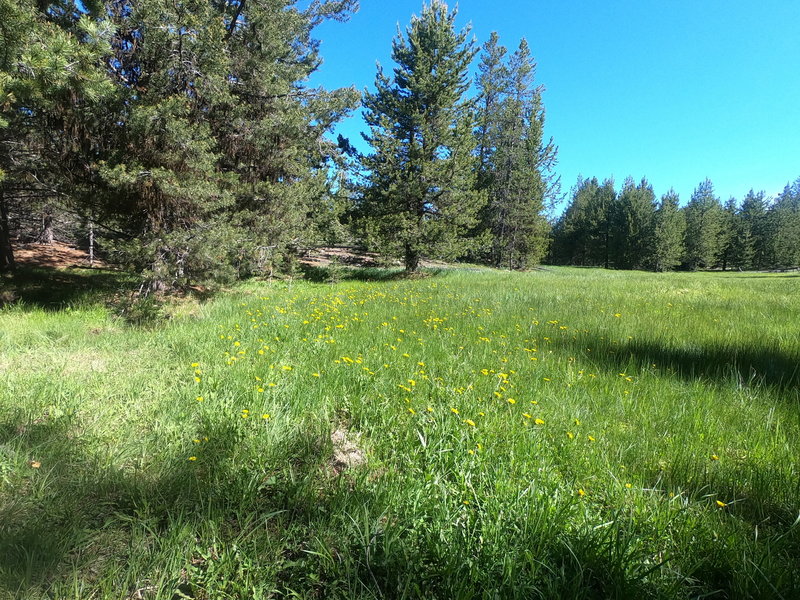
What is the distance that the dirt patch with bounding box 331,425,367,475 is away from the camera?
2.17m

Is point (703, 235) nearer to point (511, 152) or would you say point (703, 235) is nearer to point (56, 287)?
point (511, 152)

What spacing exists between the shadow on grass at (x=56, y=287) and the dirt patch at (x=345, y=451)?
24.2ft

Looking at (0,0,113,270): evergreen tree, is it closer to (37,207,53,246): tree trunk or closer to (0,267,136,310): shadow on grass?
(0,267,136,310): shadow on grass

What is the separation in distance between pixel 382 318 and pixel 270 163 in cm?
828

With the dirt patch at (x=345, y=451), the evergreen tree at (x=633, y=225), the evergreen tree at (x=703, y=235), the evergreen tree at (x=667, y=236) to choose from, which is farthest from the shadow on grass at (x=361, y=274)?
the evergreen tree at (x=703, y=235)

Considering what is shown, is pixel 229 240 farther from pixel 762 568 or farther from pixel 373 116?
pixel 373 116

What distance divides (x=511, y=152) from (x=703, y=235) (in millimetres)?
36237

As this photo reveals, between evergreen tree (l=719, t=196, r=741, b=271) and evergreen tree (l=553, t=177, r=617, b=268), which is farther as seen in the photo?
evergreen tree (l=553, t=177, r=617, b=268)

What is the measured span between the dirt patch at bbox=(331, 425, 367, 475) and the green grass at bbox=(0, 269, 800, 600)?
1.5 inches

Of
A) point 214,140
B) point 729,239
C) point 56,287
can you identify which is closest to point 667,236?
point 729,239

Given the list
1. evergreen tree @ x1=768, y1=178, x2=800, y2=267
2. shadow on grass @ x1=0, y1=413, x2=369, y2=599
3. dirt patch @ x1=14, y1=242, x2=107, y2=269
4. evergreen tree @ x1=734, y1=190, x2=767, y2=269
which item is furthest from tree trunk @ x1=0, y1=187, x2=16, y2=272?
evergreen tree @ x1=734, y1=190, x2=767, y2=269

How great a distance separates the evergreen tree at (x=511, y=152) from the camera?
1028 inches

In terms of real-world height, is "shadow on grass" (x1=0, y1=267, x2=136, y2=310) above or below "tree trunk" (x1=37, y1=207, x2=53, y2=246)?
below

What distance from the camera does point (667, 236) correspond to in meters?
42.4
